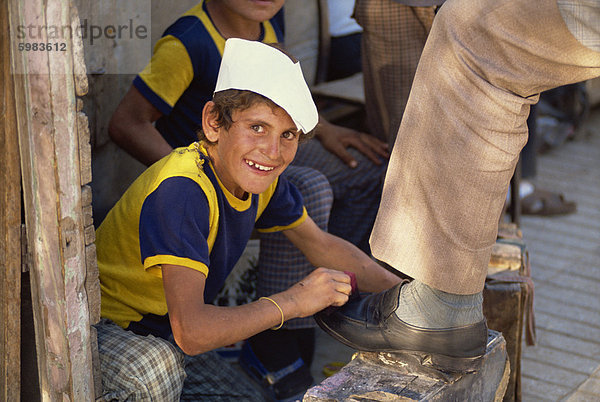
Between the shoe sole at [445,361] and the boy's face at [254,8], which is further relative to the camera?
the boy's face at [254,8]

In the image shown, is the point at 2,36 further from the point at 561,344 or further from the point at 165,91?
the point at 561,344

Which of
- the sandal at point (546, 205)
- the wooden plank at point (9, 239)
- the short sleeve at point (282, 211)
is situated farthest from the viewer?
the sandal at point (546, 205)

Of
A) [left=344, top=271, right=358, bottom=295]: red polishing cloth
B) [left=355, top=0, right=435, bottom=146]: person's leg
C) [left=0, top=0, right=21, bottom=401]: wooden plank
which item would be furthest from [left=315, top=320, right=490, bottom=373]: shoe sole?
[left=355, top=0, right=435, bottom=146]: person's leg

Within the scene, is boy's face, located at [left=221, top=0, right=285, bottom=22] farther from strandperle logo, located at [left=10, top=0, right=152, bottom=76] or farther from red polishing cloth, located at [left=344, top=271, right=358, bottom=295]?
red polishing cloth, located at [left=344, top=271, right=358, bottom=295]

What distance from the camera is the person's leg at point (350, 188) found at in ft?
12.3

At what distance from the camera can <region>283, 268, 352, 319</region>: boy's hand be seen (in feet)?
7.90

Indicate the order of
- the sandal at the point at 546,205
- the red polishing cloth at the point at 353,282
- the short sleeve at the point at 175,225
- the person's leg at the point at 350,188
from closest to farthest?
the short sleeve at the point at 175,225, the red polishing cloth at the point at 353,282, the person's leg at the point at 350,188, the sandal at the point at 546,205

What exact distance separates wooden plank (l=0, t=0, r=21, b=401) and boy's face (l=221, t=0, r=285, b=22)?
1237 mm

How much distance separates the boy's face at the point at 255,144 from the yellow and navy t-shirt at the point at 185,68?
2.23ft

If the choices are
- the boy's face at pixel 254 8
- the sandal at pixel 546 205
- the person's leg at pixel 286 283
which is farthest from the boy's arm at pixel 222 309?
the sandal at pixel 546 205

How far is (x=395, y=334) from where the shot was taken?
2.45m

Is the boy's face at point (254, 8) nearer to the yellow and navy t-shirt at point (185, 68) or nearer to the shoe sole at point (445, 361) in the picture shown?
the yellow and navy t-shirt at point (185, 68)

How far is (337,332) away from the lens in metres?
2.56

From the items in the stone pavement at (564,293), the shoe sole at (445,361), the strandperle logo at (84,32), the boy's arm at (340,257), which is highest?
the strandperle logo at (84,32)
